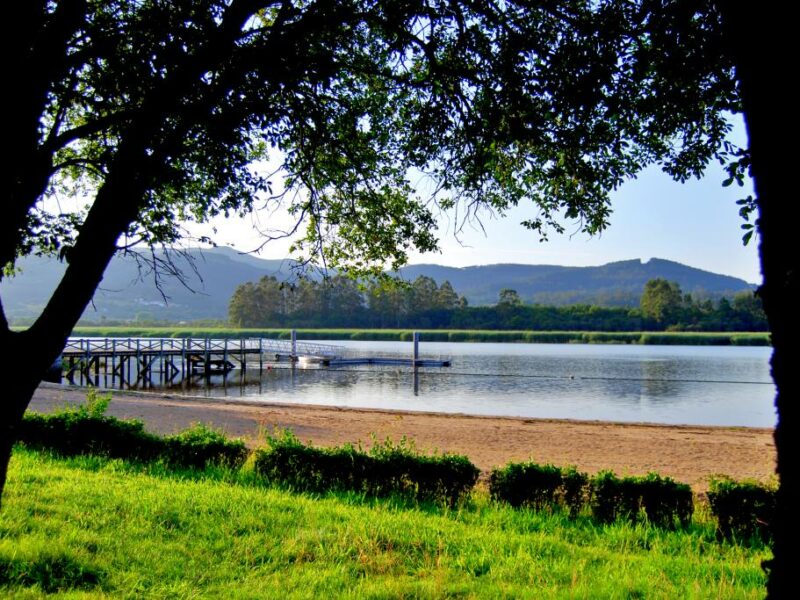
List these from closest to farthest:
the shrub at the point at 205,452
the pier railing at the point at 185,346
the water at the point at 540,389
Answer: the shrub at the point at 205,452
the water at the point at 540,389
the pier railing at the point at 185,346

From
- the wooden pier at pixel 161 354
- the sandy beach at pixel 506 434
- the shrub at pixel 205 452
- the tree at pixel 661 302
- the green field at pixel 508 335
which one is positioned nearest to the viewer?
the shrub at pixel 205 452

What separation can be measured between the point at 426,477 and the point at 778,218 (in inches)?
254

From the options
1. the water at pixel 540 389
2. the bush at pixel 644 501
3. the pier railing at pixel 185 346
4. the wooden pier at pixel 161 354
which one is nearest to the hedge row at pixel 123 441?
A: the bush at pixel 644 501

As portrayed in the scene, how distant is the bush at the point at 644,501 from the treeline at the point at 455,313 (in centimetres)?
8508

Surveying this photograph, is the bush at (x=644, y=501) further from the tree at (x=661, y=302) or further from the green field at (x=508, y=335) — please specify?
the tree at (x=661, y=302)

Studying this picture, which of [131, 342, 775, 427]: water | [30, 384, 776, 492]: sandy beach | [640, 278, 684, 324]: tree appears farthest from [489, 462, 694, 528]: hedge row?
[640, 278, 684, 324]: tree

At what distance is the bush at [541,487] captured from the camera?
7.28 m

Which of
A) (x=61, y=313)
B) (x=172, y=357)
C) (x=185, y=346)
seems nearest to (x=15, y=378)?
(x=61, y=313)

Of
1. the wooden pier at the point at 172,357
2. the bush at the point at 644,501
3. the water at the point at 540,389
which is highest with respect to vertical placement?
the bush at the point at 644,501

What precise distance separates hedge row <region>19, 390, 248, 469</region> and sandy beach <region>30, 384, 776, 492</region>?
9.34ft

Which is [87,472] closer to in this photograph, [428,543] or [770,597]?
[428,543]

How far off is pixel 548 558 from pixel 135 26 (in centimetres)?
560

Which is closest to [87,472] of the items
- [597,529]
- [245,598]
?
[245,598]

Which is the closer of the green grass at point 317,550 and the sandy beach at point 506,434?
the green grass at point 317,550
